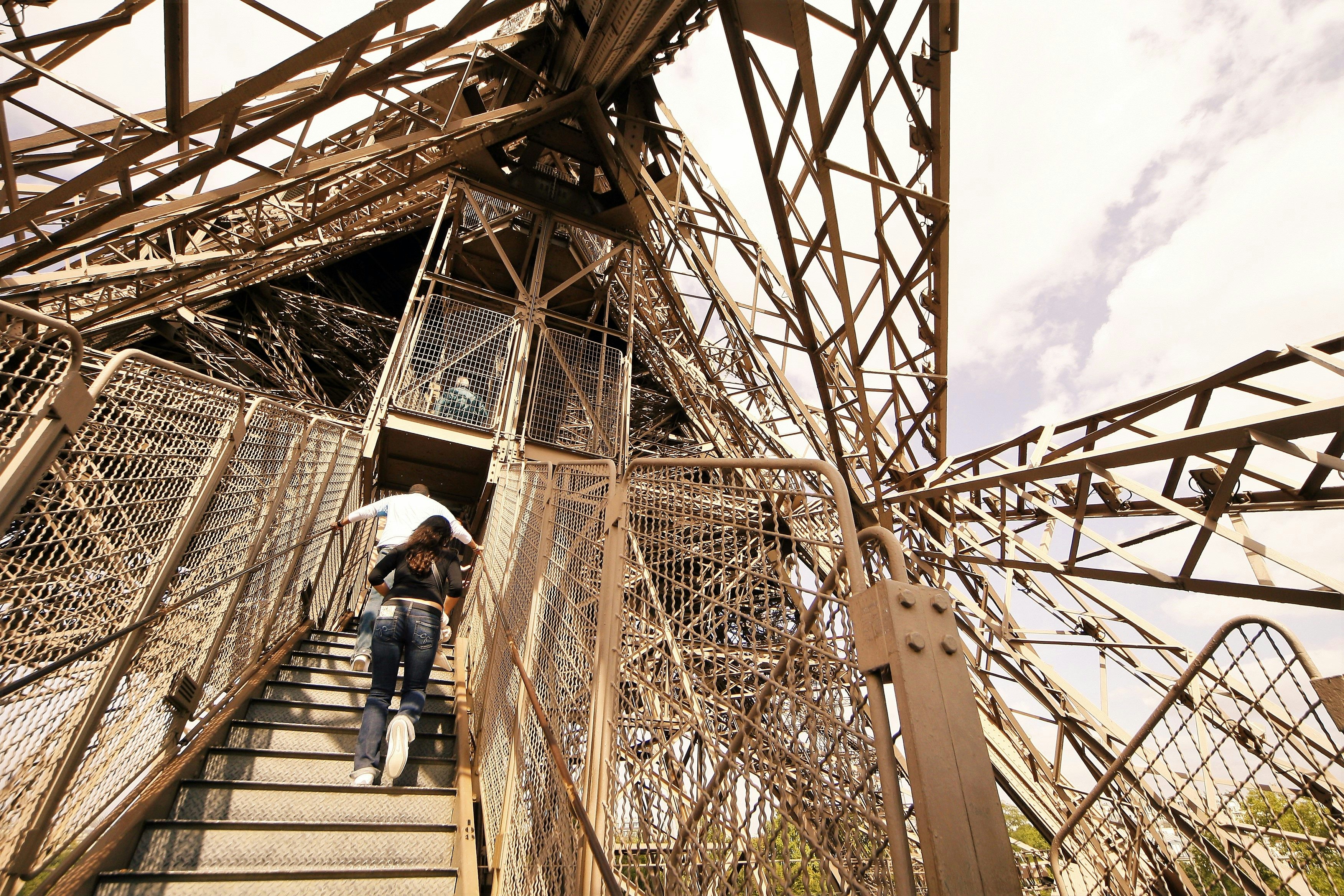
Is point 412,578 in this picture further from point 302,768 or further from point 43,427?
point 43,427

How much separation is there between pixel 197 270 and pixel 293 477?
7488 mm

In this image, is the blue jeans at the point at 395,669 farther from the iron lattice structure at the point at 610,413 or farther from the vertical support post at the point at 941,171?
the vertical support post at the point at 941,171

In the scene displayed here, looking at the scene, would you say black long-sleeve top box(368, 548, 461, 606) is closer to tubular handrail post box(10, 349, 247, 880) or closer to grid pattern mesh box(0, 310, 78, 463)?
Answer: tubular handrail post box(10, 349, 247, 880)

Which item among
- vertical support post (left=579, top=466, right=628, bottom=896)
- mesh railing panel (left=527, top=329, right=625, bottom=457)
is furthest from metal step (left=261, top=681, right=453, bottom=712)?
mesh railing panel (left=527, top=329, right=625, bottom=457)

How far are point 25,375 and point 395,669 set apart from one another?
7.77 feet

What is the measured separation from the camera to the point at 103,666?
272cm

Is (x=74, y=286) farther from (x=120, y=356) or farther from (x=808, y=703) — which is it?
(x=808, y=703)

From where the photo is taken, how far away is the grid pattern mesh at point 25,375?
2174 mm

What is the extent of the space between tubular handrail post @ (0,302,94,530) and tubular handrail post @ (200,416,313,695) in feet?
4.68

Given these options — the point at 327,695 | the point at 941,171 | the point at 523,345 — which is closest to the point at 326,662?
the point at 327,695

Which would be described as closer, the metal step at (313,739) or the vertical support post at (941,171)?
the metal step at (313,739)

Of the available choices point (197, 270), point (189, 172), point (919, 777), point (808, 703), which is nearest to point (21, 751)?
point (808, 703)

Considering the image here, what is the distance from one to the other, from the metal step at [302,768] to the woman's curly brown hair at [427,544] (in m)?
1.20

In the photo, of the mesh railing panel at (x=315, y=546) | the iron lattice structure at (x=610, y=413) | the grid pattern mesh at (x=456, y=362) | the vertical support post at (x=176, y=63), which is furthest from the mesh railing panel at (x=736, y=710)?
the grid pattern mesh at (x=456, y=362)
